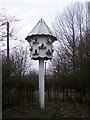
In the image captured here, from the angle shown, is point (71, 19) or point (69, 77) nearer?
point (69, 77)

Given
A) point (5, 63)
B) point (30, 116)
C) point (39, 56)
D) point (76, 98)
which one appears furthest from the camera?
point (76, 98)

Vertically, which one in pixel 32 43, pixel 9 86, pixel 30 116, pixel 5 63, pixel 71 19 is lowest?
pixel 30 116

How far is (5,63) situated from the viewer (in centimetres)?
1303

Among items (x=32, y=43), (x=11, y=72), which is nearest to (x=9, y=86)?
(x=11, y=72)

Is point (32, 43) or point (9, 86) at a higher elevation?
point (32, 43)

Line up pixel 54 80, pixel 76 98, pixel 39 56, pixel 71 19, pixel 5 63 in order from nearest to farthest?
1. pixel 39 56
2. pixel 5 63
3. pixel 76 98
4. pixel 54 80
5. pixel 71 19

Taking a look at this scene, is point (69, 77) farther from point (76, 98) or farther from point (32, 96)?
point (32, 96)

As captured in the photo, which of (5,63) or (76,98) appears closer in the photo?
(5,63)

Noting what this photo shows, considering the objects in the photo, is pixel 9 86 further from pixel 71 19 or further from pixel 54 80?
pixel 71 19

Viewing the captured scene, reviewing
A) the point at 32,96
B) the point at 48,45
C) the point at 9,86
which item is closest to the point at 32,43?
the point at 48,45

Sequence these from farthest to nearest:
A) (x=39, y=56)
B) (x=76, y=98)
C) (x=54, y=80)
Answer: (x=54, y=80) < (x=76, y=98) < (x=39, y=56)

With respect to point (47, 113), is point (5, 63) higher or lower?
higher

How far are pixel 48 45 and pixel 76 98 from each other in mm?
4221

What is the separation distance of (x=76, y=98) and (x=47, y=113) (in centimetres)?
464
